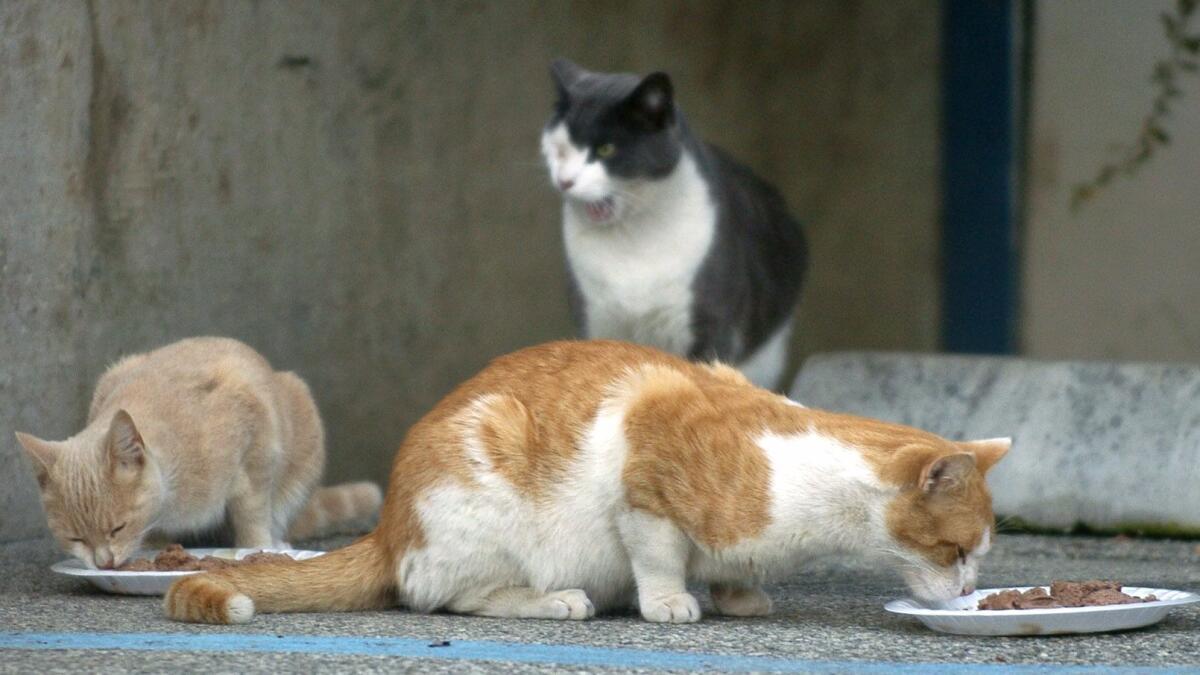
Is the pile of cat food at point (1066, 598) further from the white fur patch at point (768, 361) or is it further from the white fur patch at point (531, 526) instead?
the white fur patch at point (768, 361)

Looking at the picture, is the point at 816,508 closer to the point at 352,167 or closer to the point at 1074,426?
the point at 1074,426

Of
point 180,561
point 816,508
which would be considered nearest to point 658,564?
point 816,508

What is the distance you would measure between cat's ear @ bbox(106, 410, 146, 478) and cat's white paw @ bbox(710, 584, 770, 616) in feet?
5.38

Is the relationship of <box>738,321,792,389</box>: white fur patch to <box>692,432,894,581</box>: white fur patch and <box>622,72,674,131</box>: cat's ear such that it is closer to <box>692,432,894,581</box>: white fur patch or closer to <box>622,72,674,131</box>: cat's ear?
<box>622,72,674,131</box>: cat's ear

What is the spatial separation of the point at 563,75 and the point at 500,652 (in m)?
2.82

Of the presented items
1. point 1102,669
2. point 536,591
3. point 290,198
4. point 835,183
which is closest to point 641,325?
point 290,198

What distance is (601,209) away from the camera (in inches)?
220

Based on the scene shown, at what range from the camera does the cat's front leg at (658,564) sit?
3.73m

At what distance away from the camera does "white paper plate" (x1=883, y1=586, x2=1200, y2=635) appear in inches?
139

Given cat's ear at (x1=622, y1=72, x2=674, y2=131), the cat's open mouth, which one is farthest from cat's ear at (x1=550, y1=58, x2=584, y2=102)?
the cat's open mouth

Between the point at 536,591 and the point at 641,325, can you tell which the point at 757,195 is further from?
the point at 536,591

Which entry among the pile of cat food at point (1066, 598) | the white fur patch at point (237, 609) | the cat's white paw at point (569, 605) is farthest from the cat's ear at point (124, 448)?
the pile of cat food at point (1066, 598)

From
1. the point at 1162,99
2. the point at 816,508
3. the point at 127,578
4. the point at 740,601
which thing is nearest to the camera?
the point at 816,508

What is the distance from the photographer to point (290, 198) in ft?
19.8
